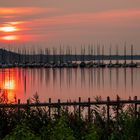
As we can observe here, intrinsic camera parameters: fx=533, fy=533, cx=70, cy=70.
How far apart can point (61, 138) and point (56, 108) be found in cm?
629

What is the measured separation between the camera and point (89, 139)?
40.8 ft

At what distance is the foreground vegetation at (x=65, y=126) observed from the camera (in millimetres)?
12688

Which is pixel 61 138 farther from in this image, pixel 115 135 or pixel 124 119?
pixel 124 119

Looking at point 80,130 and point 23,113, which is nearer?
point 80,130

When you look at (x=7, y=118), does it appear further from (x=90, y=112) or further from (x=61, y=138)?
(x=61, y=138)

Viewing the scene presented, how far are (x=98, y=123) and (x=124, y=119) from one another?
91.2 inches

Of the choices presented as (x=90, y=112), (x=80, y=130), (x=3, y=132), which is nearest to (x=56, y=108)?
(x=90, y=112)

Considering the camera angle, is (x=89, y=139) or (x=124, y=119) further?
(x=124, y=119)

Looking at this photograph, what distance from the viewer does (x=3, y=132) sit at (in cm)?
1709

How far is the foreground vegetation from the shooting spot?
12.7 m

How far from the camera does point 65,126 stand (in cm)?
1335

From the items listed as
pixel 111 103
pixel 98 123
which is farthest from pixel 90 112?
pixel 98 123

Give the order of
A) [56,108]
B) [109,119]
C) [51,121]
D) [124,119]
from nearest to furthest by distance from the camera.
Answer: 1. [124,119]
2. [51,121]
3. [109,119]
4. [56,108]

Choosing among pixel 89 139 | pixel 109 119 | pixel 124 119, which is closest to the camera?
pixel 89 139
